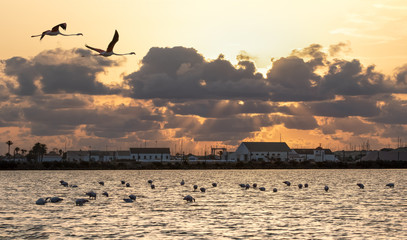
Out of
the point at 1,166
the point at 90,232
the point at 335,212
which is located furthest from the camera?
the point at 1,166

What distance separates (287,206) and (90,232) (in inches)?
959

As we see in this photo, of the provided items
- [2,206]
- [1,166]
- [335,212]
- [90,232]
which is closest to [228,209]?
[335,212]

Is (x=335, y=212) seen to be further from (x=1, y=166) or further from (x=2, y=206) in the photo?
(x=1, y=166)

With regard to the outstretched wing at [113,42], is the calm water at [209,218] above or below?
below

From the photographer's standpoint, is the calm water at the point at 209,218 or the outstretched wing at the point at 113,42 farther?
the calm water at the point at 209,218

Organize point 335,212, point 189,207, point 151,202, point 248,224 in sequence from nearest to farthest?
point 248,224
point 335,212
point 189,207
point 151,202

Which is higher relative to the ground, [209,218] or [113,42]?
[113,42]

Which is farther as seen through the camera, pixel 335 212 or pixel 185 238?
pixel 335 212

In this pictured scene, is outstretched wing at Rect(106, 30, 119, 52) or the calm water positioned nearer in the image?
outstretched wing at Rect(106, 30, 119, 52)

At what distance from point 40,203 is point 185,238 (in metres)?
25.7

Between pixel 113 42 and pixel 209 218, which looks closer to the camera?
pixel 113 42

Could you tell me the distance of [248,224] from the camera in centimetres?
4269

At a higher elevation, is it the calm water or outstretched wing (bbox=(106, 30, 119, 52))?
outstretched wing (bbox=(106, 30, 119, 52))

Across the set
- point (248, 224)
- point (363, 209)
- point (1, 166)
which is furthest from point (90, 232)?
point (1, 166)
